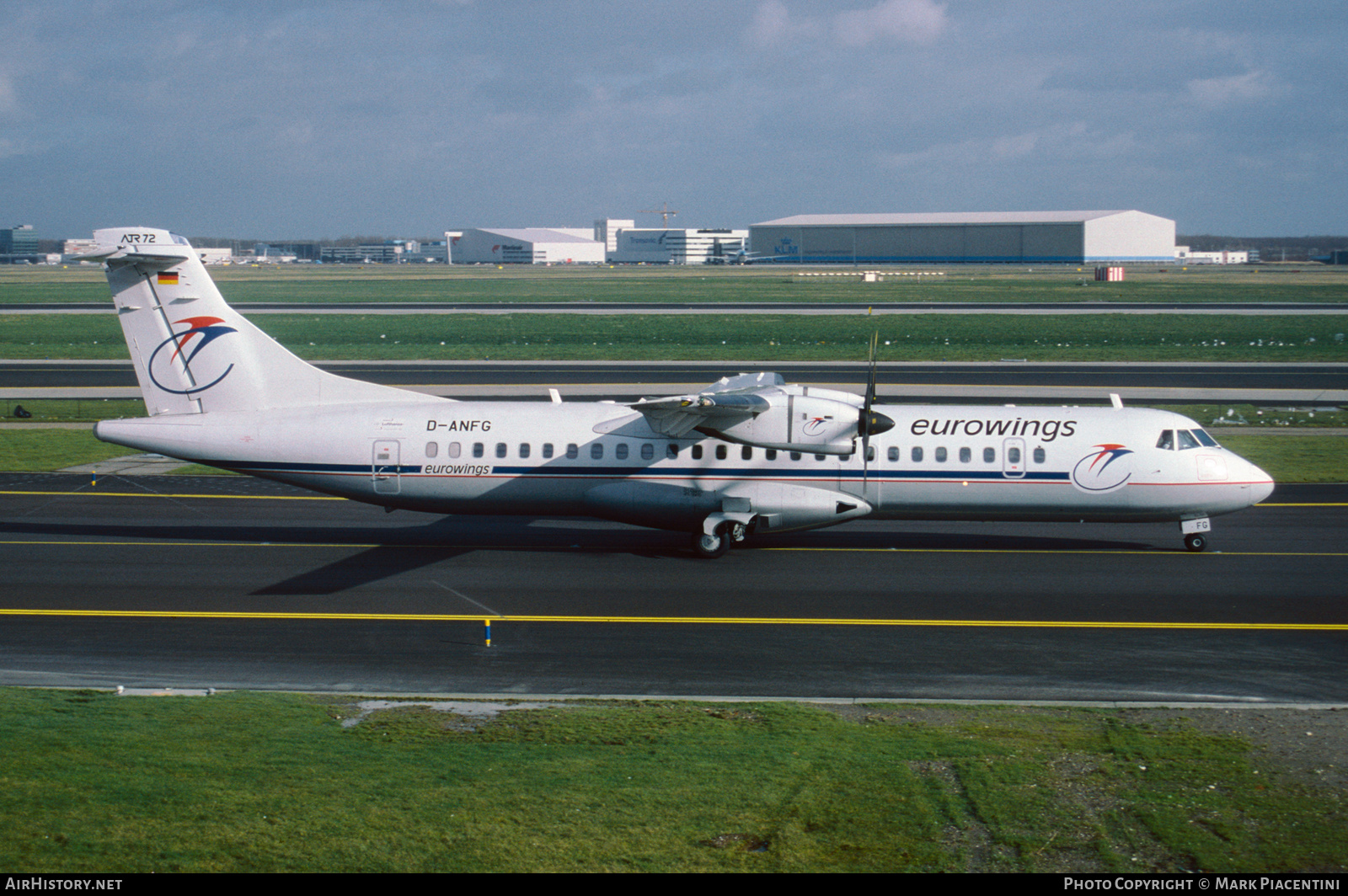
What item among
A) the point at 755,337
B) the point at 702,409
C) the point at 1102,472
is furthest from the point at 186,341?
the point at 755,337

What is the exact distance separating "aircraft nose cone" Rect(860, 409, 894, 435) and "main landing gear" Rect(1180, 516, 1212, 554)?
7354mm

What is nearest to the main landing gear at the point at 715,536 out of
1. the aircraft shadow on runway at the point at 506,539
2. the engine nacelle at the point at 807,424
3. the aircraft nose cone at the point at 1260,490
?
the aircraft shadow on runway at the point at 506,539

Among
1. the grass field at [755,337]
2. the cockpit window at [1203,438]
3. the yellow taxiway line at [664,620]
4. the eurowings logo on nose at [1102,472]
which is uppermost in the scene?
the grass field at [755,337]

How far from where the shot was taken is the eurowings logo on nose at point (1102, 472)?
2400 cm

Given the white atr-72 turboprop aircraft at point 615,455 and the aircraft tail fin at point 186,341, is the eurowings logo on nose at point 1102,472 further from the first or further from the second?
the aircraft tail fin at point 186,341

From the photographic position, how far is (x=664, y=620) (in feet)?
65.4

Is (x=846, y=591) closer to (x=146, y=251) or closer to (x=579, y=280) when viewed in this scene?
(x=146, y=251)

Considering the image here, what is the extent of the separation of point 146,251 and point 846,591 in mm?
16260

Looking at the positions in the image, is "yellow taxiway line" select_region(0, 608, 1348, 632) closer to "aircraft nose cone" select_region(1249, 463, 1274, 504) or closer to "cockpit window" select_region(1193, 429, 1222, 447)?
"aircraft nose cone" select_region(1249, 463, 1274, 504)

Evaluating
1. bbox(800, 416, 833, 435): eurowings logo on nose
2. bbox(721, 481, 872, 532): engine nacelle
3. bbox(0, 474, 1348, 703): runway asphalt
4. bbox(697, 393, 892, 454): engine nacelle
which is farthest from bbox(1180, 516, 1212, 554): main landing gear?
bbox(800, 416, 833, 435): eurowings logo on nose

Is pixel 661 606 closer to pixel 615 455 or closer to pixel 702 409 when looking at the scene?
pixel 702 409

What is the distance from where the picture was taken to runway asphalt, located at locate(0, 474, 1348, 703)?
17.0 m

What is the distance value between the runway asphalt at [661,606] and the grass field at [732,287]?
3169 inches

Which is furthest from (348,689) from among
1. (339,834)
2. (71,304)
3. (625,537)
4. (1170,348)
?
(71,304)
